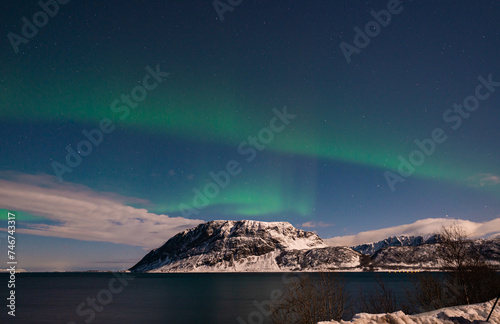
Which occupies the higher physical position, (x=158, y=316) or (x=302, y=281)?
(x=302, y=281)

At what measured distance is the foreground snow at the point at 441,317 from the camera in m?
17.0

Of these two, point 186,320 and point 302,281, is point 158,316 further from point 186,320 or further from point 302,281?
point 302,281

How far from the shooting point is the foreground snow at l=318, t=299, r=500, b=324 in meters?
17.0

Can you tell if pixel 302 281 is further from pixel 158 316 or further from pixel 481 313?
pixel 158 316

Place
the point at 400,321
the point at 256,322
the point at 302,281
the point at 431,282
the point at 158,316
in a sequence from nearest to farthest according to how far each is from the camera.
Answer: the point at 400,321 < the point at 302,281 < the point at 431,282 < the point at 256,322 < the point at 158,316

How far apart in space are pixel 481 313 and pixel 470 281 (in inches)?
612

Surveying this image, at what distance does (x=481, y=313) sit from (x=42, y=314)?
86.7 meters

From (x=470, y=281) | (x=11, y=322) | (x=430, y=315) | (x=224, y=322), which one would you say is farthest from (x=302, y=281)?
(x=11, y=322)

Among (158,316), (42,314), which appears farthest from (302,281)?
(42,314)

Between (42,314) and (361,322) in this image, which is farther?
(42,314)

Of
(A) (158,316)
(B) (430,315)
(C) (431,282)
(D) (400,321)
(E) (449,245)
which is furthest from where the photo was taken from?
(A) (158,316)

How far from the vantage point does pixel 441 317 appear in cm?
1850

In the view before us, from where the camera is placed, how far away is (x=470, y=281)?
1296 inches

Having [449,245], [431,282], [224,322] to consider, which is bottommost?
[224,322]
